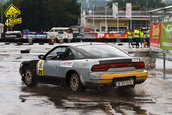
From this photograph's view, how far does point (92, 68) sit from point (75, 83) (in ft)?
2.57

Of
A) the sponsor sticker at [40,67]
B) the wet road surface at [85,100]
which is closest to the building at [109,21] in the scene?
the sponsor sticker at [40,67]

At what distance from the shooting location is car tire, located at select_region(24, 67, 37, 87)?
38.3 ft

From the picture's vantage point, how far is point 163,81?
1262 centimetres

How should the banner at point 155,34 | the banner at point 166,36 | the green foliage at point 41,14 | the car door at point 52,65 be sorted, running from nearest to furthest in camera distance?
the car door at point 52,65
the banner at point 166,36
the banner at point 155,34
the green foliage at point 41,14

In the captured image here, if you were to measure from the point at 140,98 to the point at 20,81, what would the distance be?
4722 millimetres

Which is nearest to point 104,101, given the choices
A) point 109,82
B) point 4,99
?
point 109,82

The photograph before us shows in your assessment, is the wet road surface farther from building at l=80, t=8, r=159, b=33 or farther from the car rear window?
building at l=80, t=8, r=159, b=33

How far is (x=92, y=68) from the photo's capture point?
9633 millimetres

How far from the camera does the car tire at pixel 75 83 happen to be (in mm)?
9969

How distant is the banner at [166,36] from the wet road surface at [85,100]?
2.29m

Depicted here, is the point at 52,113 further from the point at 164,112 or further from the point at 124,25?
the point at 124,25

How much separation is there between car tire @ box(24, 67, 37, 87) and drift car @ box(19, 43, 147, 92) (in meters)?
0.45

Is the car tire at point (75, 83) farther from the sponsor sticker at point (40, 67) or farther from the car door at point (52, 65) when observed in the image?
the sponsor sticker at point (40, 67)

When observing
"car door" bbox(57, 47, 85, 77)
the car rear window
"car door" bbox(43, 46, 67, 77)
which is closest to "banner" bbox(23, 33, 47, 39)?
"car door" bbox(43, 46, 67, 77)
